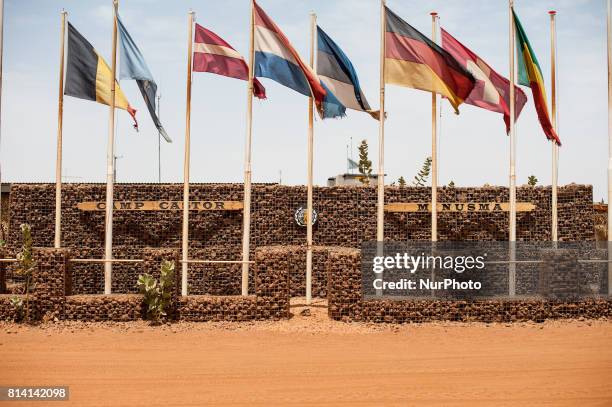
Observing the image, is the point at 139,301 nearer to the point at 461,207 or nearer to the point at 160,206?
the point at 160,206

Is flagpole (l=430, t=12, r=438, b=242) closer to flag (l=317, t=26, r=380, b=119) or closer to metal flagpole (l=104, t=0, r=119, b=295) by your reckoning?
flag (l=317, t=26, r=380, b=119)

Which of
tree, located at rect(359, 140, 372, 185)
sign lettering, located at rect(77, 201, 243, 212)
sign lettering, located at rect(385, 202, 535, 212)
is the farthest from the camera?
tree, located at rect(359, 140, 372, 185)

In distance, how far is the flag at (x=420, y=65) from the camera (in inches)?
506

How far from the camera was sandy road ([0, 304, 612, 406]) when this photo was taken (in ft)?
24.9

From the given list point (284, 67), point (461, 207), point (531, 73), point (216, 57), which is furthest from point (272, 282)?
point (531, 73)

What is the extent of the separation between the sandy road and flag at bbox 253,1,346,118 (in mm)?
4472

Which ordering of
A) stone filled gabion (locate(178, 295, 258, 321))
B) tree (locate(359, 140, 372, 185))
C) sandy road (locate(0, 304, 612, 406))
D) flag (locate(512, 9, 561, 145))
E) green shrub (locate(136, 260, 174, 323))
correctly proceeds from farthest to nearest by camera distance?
tree (locate(359, 140, 372, 185))
flag (locate(512, 9, 561, 145))
stone filled gabion (locate(178, 295, 258, 321))
green shrub (locate(136, 260, 174, 323))
sandy road (locate(0, 304, 612, 406))

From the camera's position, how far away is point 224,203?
15.2 metres

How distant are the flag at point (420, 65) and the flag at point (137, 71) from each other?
5.12 meters

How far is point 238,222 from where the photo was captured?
15.3 m

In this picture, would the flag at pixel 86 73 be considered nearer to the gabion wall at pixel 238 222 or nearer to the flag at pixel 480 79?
the gabion wall at pixel 238 222

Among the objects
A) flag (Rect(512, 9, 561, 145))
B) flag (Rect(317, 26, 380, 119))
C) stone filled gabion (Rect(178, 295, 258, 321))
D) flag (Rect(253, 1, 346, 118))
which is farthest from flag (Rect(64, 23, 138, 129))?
flag (Rect(512, 9, 561, 145))

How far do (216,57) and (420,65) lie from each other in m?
4.39

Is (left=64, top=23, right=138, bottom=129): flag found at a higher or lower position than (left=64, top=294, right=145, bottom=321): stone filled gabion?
higher
